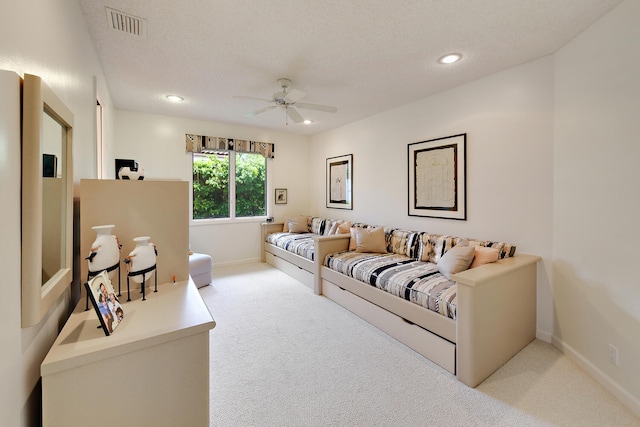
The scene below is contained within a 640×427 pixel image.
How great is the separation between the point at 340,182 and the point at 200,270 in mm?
2803

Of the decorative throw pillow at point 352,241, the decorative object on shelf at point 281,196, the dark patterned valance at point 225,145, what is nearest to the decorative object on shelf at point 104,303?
the decorative throw pillow at point 352,241

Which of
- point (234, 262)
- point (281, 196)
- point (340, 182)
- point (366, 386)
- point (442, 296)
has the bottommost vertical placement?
point (366, 386)

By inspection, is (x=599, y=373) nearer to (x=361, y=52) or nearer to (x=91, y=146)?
(x=361, y=52)

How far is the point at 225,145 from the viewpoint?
4.93 metres

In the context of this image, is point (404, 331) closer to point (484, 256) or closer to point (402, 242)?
point (484, 256)

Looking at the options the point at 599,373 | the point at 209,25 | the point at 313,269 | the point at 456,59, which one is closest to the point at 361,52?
the point at 456,59

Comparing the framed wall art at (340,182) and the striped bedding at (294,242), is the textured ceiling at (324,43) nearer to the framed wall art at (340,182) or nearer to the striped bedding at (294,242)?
the framed wall art at (340,182)

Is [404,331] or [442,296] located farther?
[404,331]

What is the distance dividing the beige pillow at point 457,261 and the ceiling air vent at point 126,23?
323 cm

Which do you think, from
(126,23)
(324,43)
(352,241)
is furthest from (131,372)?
(352,241)

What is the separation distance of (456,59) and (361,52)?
92 centimetres

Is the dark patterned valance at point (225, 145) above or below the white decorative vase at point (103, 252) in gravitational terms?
above

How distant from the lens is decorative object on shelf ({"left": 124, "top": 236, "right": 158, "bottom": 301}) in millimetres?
1315

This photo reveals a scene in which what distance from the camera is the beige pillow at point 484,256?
2.49 m
